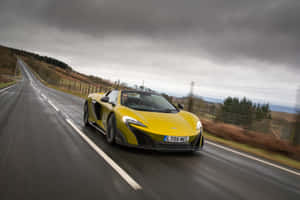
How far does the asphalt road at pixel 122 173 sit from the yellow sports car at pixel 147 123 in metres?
0.26

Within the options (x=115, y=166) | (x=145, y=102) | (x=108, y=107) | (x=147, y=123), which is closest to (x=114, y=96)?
(x=108, y=107)

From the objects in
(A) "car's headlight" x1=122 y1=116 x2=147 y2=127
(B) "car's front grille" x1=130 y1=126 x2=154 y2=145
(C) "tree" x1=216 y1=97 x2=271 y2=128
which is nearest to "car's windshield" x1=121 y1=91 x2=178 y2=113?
(A) "car's headlight" x1=122 y1=116 x2=147 y2=127

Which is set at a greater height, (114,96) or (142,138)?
(114,96)

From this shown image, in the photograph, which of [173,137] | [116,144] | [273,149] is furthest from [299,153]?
[116,144]

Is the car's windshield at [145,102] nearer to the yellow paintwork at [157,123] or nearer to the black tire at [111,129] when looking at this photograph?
the yellow paintwork at [157,123]

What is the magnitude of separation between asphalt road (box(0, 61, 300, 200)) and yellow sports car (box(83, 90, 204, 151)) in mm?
265

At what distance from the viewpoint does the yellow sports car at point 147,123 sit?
4.32 metres

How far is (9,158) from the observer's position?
3826 millimetres

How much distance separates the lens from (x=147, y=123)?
14.6 ft

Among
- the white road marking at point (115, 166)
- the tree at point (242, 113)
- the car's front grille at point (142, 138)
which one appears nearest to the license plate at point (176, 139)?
the car's front grille at point (142, 138)

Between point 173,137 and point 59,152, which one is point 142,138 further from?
point 59,152

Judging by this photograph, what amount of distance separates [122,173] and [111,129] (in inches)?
69.5

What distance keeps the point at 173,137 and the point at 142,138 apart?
1.92 feet

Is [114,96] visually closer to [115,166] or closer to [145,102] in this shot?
[145,102]
